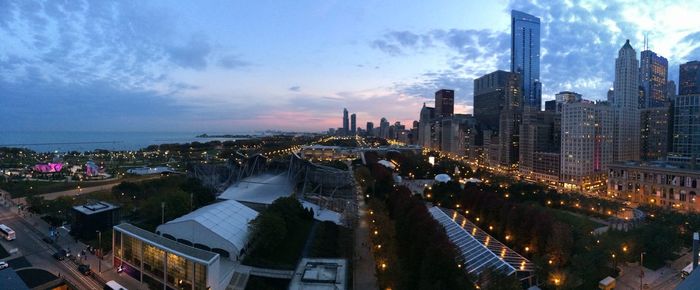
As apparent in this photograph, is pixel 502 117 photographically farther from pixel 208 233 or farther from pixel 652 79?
pixel 208 233

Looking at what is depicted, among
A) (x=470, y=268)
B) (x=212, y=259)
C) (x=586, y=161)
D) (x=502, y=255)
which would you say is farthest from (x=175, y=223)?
(x=586, y=161)

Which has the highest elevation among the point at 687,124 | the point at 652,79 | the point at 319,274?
the point at 652,79

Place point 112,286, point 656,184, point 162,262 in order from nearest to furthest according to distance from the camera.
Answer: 1. point 112,286
2. point 162,262
3. point 656,184

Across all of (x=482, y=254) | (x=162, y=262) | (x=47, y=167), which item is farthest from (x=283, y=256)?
(x=47, y=167)

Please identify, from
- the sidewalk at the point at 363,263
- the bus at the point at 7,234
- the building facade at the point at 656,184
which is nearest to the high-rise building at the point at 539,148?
the building facade at the point at 656,184

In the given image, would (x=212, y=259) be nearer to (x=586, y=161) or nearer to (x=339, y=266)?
(x=339, y=266)

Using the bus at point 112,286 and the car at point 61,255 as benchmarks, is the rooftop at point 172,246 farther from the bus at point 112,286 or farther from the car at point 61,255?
the car at point 61,255

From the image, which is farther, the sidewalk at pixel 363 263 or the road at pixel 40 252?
the sidewalk at pixel 363 263

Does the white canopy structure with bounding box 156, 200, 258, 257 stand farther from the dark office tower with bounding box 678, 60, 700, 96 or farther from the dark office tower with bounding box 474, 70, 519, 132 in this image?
the dark office tower with bounding box 474, 70, 519, 132
